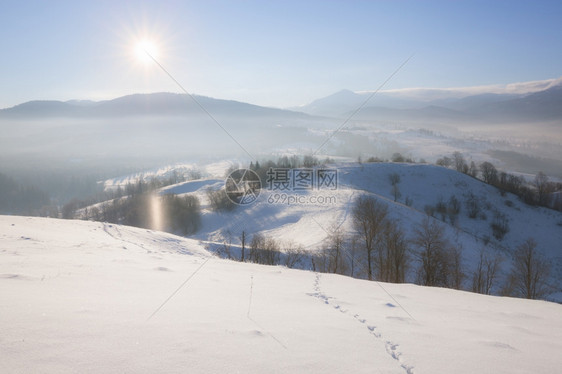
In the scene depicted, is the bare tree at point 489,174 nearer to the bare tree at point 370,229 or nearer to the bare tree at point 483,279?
the bare tree at point 483,279

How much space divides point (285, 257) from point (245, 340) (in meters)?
27.5

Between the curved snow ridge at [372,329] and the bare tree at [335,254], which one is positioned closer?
the curved snow ridge at [372,329]

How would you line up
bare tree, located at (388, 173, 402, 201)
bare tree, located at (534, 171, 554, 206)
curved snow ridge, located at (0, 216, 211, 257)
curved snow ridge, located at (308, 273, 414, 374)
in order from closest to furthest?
curved snow ridge, located at (308, 273, 414, 374) → curved snow ridge, located at (0, 216, 211, 257) → bare tree, located at (388, 173, 402, 201) → bare tree, located at (534, 171, 554, 206)

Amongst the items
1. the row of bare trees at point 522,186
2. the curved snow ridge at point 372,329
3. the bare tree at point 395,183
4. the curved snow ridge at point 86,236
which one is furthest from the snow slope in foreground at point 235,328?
the row of bare trees at point 522,186

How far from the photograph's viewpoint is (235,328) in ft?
12.8

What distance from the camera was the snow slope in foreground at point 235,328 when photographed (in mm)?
2861

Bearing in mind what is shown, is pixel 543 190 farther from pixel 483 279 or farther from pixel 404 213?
pixel 483 279

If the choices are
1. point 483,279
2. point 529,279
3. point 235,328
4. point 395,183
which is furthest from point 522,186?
point 235,328

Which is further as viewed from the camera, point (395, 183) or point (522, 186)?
point (522, 186)

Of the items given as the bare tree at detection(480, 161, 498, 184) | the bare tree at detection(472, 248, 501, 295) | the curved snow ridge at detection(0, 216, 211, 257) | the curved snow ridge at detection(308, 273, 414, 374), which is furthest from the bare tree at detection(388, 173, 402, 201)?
the curved snow ridge at detection(308, 273, 414, 374)

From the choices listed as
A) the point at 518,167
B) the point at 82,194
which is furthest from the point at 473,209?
the point at 82,194

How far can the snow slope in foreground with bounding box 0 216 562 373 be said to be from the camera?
2861mm

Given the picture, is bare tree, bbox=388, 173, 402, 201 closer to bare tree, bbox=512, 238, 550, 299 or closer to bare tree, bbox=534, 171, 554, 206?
bare tree, bbox=512, 238, 550, 299

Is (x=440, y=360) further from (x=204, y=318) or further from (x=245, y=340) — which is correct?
(x=204, y=318)
